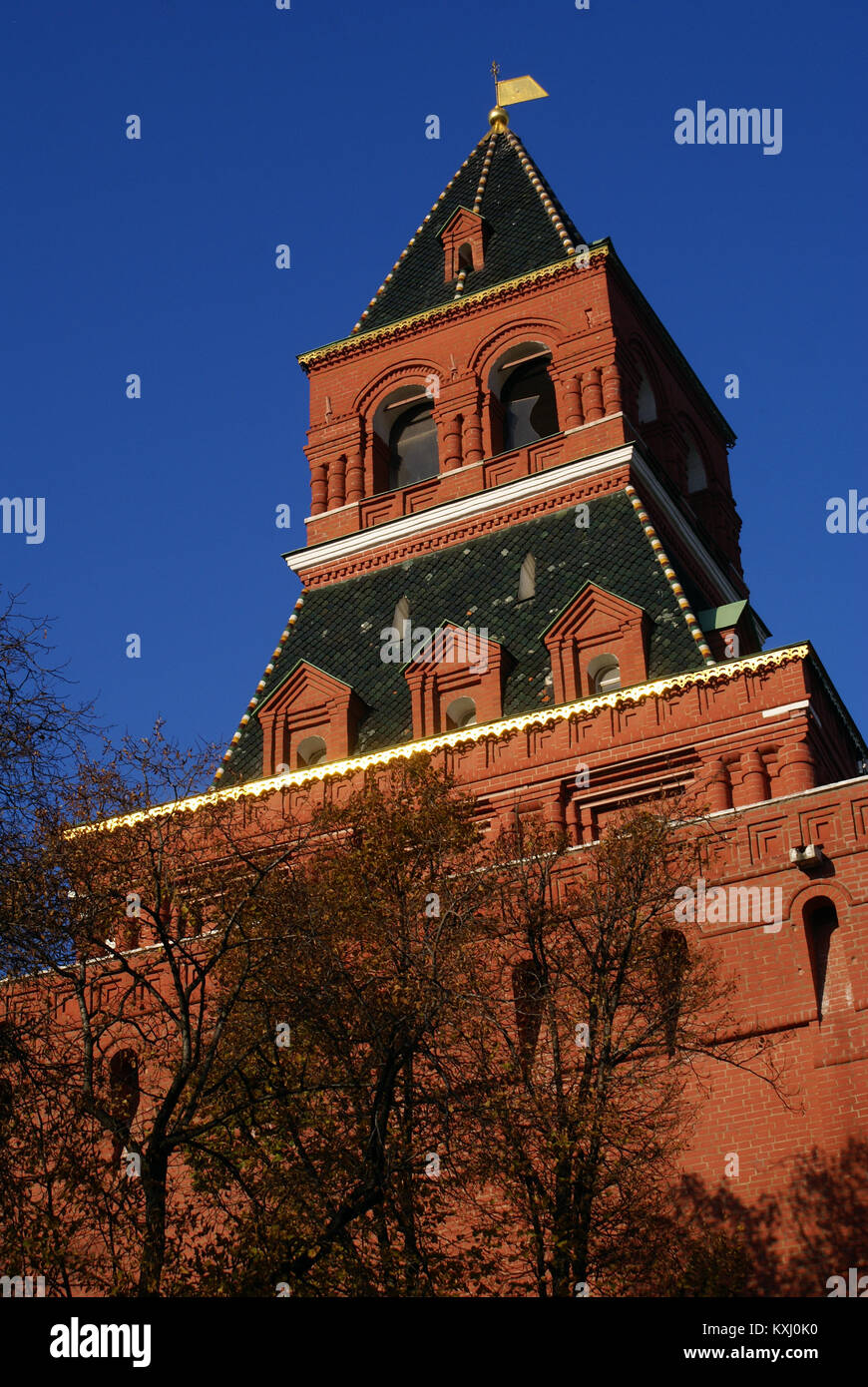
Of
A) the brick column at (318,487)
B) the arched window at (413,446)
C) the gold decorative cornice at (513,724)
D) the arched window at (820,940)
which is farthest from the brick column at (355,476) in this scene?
the arched window at (820,940)

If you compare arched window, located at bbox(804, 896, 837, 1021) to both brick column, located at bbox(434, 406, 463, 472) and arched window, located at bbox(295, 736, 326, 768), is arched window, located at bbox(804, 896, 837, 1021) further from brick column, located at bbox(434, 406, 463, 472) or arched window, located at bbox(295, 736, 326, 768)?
brick column, located at bbox(434, 406, 463, 472)

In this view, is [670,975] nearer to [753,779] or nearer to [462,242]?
[753,779]

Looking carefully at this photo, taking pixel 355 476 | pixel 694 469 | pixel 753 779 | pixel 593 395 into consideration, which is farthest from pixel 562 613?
pixel 694 469

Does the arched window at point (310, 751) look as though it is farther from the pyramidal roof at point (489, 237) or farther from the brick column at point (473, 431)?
the pyramidal roof at point (489, 237)

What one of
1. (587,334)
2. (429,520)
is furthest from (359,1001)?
(587,334)

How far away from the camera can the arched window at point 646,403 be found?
34.9 metres

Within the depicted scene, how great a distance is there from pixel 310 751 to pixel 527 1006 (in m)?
9.20

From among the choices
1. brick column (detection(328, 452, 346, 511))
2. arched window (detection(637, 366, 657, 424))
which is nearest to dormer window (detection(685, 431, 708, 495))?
arched window (detection(637, 366, 657, 424))

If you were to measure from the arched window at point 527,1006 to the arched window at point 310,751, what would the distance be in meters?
8.57

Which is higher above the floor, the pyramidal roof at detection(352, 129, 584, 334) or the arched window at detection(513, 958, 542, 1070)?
the pyramidal roof at detection(352, 129, 584, 334)

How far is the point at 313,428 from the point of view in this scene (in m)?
35.7

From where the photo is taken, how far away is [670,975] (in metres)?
20.4

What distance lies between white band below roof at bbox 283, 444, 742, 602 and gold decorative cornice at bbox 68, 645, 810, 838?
5.99m

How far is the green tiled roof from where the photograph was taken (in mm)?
27750
